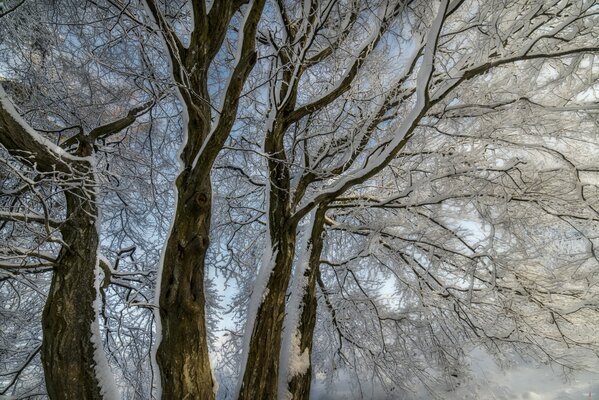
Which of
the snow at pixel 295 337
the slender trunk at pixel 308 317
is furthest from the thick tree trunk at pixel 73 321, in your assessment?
the slender trunk at pixel 308 317

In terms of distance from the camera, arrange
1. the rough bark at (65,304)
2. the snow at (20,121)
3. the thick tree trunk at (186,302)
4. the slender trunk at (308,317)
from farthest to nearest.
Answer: the slender trunk at (308,317) → the snow at (20,121) → the rough bark at (65,304) → the thick tree trunk at (186,302)

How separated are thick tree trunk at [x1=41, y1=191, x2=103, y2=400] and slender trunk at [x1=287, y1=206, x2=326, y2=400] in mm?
1593

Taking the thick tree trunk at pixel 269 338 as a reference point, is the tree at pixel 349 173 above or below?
above

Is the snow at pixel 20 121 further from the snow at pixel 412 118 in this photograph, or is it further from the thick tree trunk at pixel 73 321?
the snow at pixel 412 118

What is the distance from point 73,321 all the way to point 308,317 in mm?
2010

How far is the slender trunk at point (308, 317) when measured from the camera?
3106 millimetres

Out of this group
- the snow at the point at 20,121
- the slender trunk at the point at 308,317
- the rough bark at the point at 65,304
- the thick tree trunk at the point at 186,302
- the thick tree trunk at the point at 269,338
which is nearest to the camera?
the thick tree trunk at the point at 186,302

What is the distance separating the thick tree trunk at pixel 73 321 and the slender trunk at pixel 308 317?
62.7 inches

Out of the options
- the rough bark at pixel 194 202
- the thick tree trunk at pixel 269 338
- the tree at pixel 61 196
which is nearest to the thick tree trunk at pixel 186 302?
the rough bark at pixel 194 202

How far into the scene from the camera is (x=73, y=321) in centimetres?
248

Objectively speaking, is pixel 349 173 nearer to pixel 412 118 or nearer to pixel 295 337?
pixel 412 118

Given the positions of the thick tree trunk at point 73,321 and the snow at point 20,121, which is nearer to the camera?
the thick tree trunk at point 73,321

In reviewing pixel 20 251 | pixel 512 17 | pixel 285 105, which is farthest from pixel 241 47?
pixel 512 17

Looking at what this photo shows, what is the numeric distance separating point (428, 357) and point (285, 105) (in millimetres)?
4571
